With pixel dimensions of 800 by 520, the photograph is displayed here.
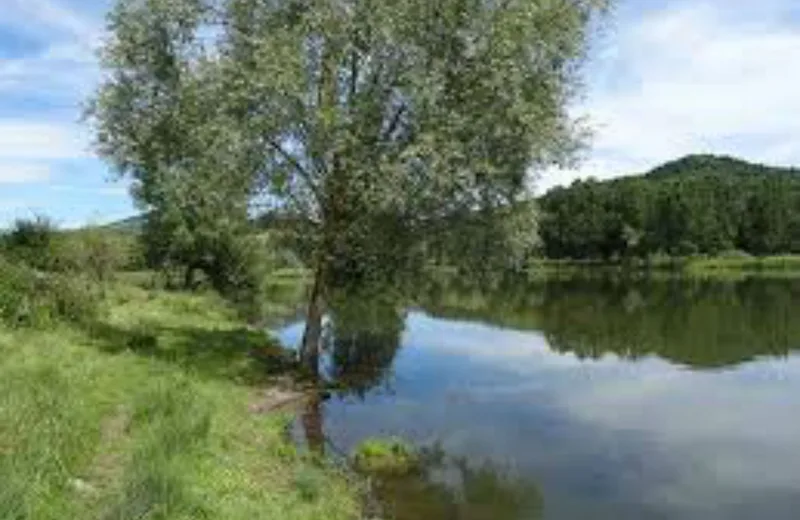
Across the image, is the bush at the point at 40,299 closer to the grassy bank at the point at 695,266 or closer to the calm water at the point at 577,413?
the calm water at the point at 577,413

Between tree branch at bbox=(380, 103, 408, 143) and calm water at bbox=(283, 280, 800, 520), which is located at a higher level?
tree branch at bbox=(380, 103, 408, 143)

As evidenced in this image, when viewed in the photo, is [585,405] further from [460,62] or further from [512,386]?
[460,62]

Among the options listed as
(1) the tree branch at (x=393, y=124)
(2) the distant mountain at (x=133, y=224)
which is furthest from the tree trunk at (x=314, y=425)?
(2) the distant mountain at (x=133, y=224)

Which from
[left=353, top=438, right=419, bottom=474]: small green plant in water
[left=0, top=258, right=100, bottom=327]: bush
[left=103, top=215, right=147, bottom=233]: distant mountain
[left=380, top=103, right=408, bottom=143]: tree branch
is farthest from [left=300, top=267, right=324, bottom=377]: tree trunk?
[left=103, top=215, right=147, bottom=233]: distant mountain

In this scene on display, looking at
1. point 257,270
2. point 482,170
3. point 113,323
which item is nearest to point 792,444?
point 482,170

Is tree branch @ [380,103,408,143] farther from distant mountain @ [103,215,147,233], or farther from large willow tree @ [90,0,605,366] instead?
distant mountain @ [103,215,147,233]

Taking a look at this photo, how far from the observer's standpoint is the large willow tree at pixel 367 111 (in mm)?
31281

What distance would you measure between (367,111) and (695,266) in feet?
424

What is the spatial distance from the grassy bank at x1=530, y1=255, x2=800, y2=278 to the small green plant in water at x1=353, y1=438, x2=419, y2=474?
123 metres

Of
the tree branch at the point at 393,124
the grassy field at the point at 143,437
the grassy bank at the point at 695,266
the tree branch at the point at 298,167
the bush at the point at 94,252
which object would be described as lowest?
the grassy field at the point at 143,437

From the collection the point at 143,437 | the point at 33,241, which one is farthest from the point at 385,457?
the point at 33,241

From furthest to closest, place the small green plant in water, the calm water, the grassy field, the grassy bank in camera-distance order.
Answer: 1. the grassy bank
2. the small green plant in water
3. the calm water
4. the grassy field

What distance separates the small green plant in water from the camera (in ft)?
74.4

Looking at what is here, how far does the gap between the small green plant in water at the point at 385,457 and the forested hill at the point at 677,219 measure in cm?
13690
